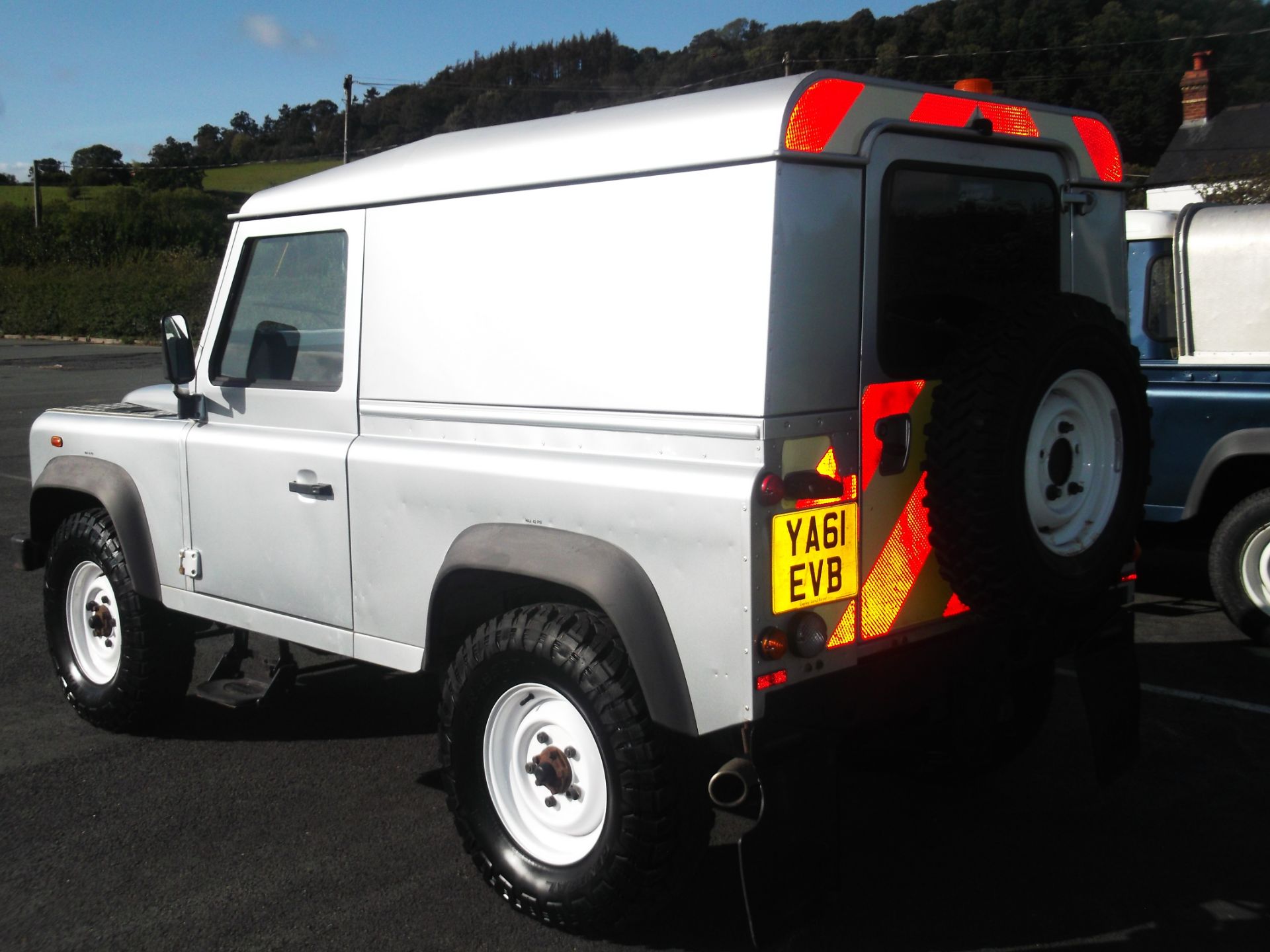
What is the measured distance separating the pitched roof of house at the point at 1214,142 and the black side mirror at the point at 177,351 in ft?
127

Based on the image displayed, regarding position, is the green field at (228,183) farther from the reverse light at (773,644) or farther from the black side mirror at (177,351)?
the reverse light at (773,644)

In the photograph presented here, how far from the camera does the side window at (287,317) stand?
4.04 m

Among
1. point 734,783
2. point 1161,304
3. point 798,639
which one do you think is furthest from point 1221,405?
point 734,783

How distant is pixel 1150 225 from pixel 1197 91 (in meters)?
34.2

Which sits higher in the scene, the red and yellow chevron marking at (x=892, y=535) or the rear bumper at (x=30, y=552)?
the red and yellow chevron marking at (x=892, y=535)

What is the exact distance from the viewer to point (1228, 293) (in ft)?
21.5

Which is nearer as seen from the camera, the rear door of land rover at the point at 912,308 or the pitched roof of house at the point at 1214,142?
the rear door of land rover at the point at 912,308

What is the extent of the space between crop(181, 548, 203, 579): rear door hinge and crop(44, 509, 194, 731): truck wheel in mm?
367

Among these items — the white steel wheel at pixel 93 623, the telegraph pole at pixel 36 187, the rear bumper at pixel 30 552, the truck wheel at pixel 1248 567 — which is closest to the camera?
the white steel wheel at pixel 93 623

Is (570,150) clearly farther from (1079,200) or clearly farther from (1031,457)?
(1079,200)

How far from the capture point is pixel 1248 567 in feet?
20.4

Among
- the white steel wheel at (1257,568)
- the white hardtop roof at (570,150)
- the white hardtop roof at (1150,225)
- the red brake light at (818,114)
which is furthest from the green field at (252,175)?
the red brake light at (818,114)

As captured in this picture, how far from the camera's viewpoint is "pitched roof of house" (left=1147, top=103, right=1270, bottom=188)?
127 feet

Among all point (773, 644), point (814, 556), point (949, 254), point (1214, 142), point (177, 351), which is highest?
point (1214, 142)
